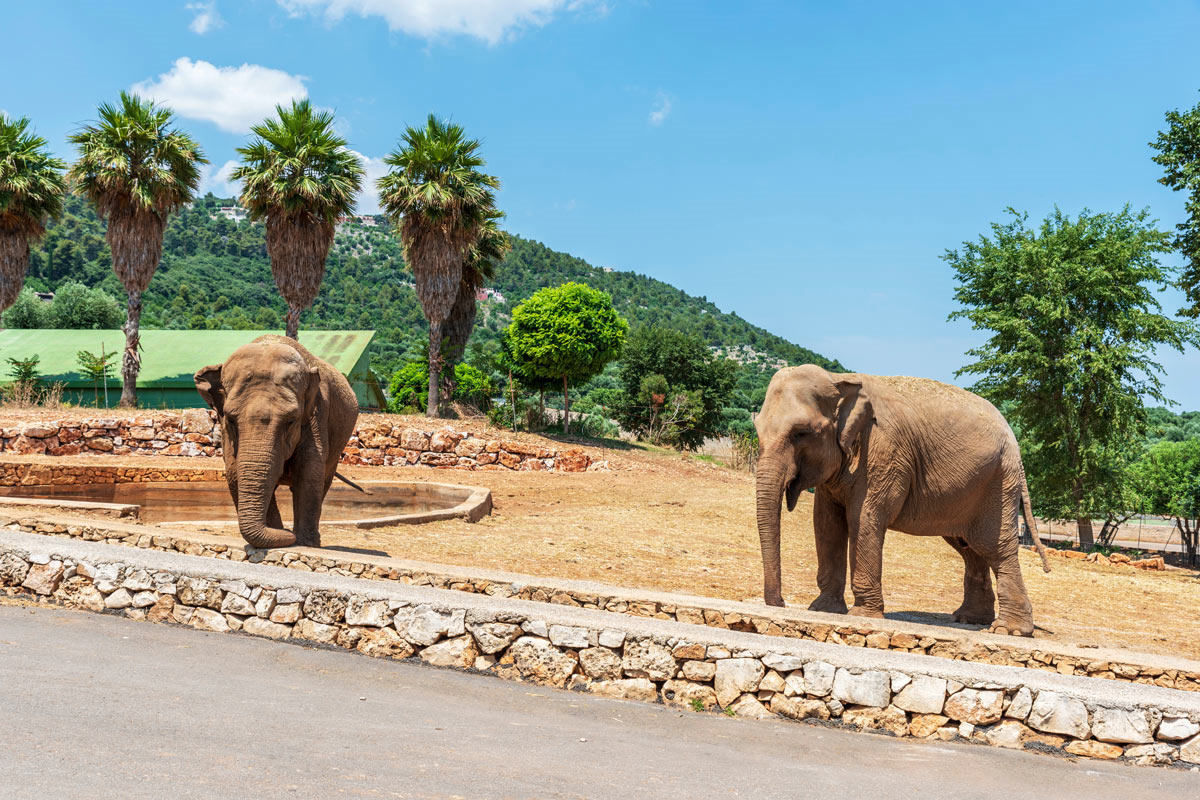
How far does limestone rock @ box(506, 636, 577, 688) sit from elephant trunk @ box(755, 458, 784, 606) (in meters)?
1.85

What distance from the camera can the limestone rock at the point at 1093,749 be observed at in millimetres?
5230

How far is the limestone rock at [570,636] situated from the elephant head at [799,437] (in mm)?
1699

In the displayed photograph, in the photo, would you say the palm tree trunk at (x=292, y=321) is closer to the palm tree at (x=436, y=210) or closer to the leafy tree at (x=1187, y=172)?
the palm tree at (x=436, y=210)

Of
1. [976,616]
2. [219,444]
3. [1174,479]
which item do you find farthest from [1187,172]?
[1174,479]

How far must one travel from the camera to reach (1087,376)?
21.8 meters

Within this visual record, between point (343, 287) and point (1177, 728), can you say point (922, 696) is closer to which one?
point (1177, 728)

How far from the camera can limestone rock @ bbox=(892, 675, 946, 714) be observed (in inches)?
216

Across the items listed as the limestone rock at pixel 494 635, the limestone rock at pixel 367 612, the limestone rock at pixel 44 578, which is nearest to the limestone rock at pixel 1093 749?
the limestone rock at pixel 494 635

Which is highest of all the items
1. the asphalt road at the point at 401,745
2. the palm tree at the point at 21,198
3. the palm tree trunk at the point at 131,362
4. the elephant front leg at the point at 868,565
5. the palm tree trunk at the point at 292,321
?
the palm tree at the point at 21,198

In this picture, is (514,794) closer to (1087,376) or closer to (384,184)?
(1087,376)

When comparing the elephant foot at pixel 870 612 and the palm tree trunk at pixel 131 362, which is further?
the palm tree trunk at pixel 131 362

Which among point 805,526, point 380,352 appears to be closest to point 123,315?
point 380,352

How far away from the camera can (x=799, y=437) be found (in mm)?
7125

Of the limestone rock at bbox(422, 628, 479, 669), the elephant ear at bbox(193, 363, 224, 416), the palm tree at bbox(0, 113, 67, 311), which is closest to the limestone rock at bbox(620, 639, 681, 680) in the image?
the limestone rock at bbox(422, 628, 479, 669)
